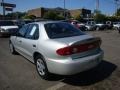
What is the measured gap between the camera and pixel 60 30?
5699 millimetres

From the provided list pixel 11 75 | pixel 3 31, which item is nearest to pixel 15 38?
pixel 11 75

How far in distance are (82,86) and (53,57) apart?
104cm

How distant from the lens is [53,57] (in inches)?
189

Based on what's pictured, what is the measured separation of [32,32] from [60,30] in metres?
0.96

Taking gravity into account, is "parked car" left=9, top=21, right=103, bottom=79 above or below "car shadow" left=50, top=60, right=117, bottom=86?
above

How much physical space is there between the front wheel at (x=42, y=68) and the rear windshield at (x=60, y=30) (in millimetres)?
734

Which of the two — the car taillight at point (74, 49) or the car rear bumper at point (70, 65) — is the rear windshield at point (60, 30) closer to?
the car taillight at point (74, 49)

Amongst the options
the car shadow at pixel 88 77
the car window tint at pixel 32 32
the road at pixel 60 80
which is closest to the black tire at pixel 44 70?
the road at pixel 60 80

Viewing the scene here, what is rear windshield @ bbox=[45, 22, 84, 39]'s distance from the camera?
5429mm

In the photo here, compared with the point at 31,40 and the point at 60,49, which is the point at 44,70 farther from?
the point at 31,40

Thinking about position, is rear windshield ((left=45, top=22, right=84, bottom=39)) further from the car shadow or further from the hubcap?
the car shadow

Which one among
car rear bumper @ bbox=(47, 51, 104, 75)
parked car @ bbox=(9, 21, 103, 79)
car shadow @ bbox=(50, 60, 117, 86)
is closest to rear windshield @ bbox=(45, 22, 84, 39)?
parked car @ bbox=(9, 21, 103, 79)

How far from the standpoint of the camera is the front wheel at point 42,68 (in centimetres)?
520

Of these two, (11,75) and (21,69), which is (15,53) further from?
(11,75)
